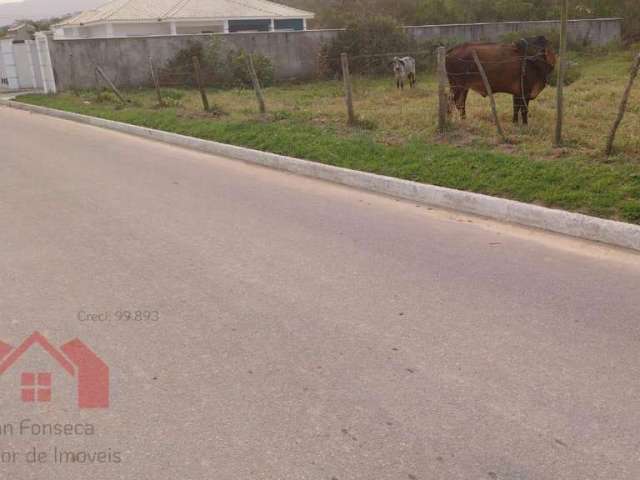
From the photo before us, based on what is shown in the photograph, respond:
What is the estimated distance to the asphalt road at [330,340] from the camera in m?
3.11

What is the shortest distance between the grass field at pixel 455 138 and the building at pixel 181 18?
1447cm

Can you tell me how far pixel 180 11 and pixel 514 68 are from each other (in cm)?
2484

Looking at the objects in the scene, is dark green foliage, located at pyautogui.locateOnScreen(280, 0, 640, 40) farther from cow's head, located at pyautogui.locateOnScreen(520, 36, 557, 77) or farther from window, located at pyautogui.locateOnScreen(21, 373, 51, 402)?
window, located at pyautogui.locateOnScreen(21, 373, 51, 402)

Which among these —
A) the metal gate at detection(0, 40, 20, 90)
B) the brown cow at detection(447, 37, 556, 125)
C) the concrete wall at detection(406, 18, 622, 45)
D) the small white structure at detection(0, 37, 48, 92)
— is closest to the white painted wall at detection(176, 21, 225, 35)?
the small white structure at detection(0, 37, 48, 92)

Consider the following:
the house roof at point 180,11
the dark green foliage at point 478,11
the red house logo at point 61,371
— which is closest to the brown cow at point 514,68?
the red house logo at point 61,371

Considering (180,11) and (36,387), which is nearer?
(36,387)

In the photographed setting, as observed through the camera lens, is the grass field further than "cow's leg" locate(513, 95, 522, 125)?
No

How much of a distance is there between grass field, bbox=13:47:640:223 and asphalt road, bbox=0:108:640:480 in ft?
2.83

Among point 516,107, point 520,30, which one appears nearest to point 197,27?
point 520,30

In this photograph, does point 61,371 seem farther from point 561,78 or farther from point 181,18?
point 181,18

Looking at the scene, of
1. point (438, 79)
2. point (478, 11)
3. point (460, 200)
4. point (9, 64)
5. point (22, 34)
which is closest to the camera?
point (460, 200)

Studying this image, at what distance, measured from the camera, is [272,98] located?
18422mm

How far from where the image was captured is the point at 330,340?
4.23 m

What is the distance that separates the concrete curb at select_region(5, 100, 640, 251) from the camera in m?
5.98
